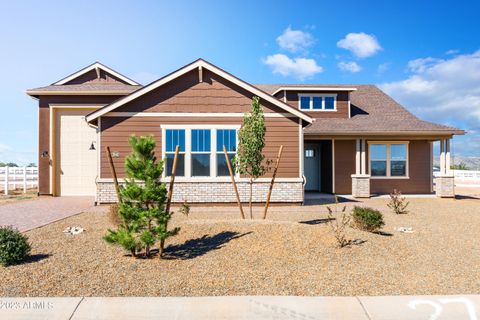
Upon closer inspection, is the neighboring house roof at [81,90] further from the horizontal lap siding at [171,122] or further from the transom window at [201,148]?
the transom window at [201,148]

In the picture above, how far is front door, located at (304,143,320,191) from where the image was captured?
1784 cm

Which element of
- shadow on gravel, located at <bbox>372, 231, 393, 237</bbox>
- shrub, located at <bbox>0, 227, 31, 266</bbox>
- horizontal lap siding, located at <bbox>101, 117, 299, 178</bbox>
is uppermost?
horizontal lap siding, located at <bbox>101, 117, 299, 178</bbox>

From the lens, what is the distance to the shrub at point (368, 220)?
7.67 metres

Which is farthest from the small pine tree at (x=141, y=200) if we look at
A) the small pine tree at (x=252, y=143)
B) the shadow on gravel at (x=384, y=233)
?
the shadow on gravel at (x=384, y=233)

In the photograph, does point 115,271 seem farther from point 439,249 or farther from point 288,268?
point 439,249

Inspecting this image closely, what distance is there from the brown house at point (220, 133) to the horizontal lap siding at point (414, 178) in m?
0.06

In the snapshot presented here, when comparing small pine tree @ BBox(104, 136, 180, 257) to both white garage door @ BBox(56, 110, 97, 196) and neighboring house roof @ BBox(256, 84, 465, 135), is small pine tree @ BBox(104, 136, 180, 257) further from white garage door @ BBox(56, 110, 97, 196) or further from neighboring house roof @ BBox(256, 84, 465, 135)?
white garage door @ BBox(56, 110, 97, 196)

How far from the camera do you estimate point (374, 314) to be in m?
3.83

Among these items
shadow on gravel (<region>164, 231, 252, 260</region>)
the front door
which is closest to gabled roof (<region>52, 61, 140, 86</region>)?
the front door

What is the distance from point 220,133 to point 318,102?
8.31 m

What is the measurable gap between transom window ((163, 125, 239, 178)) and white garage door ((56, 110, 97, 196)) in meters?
6.45

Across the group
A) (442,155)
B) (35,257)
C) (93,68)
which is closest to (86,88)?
(93,68)

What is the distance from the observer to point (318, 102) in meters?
18.3

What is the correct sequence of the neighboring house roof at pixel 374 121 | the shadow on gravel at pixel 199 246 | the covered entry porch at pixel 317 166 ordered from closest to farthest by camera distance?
the shadow on gravel at pixel 199 246 < the neighboring house roof at pixel 374 121 < the covered entry porch at pixel 317 166
